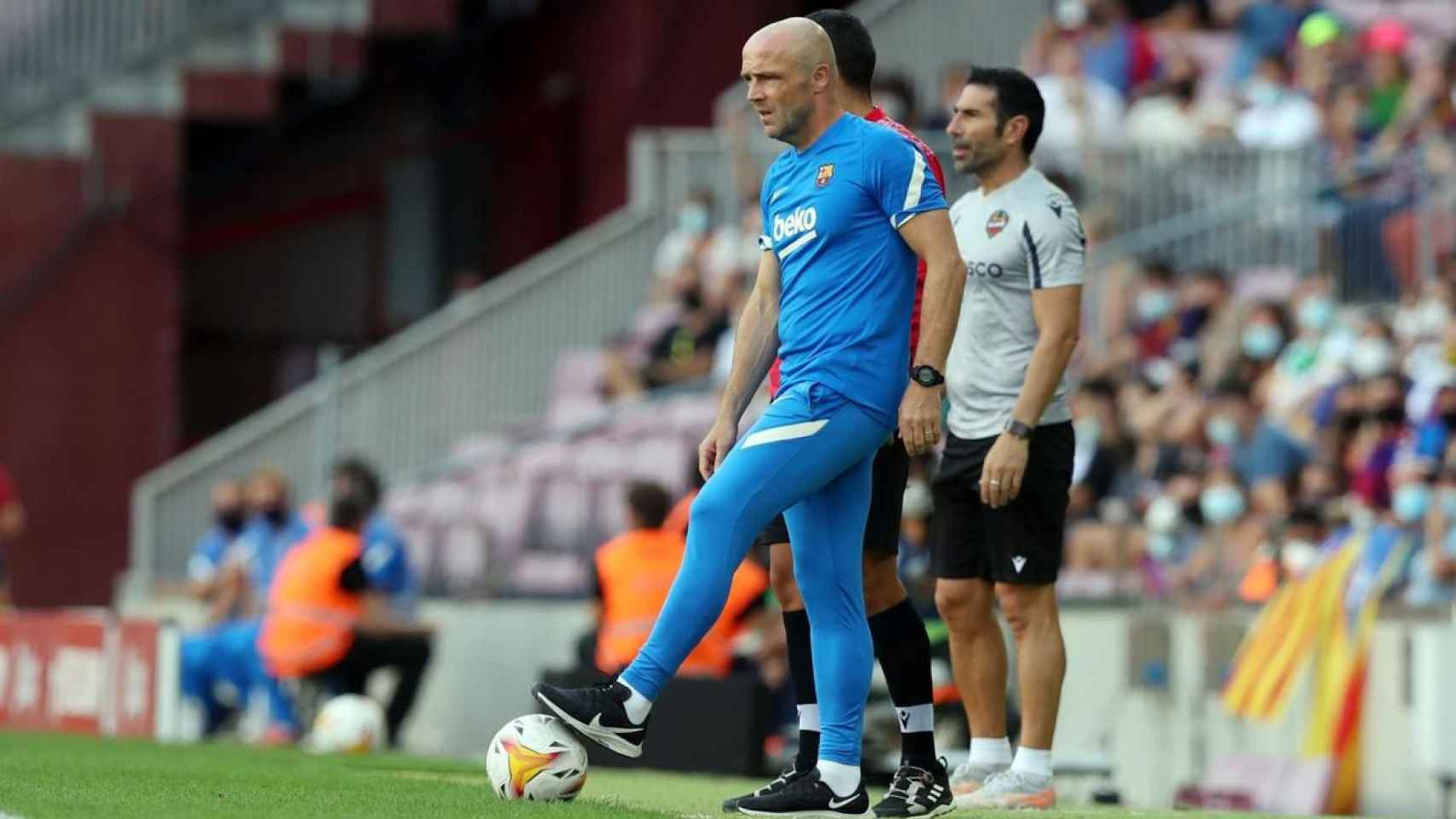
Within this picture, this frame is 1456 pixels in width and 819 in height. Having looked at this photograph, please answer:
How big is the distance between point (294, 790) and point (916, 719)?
1921 millimetres

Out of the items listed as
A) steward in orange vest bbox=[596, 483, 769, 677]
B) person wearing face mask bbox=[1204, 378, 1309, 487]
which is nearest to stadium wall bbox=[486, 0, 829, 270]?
person wearing face mask bbox=[1204, 378, 1309, 487]

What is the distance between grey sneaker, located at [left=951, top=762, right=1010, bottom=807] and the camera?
9.05 m

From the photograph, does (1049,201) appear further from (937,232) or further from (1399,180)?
(1399,180)

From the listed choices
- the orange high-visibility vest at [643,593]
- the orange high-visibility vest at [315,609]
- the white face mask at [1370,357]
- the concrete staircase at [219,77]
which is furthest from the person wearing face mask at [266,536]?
the white face mask at [1370,357]

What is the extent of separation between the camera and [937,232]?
7.87 m

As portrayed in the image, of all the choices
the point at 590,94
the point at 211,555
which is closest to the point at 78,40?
the point at 590,94

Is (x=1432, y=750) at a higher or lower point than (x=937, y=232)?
lower

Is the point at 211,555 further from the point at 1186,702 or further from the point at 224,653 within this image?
the point at 1186,702

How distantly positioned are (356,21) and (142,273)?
276 cm

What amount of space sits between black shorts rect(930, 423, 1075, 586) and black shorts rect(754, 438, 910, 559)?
53cm

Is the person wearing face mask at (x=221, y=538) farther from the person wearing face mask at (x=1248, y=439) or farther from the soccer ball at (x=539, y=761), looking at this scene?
the soccer ball at (x=539, y=761)

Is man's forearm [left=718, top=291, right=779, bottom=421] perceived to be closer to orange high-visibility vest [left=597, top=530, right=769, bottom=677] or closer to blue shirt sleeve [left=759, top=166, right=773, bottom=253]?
blue shirt sleeve [left=759, top=166, right=773, bottom=253]

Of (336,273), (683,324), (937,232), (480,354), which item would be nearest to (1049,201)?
(937,232)

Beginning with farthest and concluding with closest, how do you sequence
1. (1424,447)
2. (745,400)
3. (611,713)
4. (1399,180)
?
1. (1399,180)
2. (1424,447)
3. (745,400)
4. (611,713)
